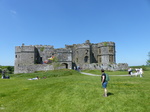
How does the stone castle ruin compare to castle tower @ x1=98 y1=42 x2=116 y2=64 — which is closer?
the stone castle ruin

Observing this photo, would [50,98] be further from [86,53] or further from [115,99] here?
[86,53]

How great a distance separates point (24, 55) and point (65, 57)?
1451 centimetres

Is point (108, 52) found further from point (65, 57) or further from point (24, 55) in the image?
point (24, 55)

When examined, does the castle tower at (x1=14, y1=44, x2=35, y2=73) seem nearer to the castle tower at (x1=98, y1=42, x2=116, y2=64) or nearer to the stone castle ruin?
the stone castle ruin

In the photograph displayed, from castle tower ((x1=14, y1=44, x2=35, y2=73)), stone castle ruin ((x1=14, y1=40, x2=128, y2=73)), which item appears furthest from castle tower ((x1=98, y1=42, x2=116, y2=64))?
castle tower ((x1=14, y1=44, x2=35, y2=73))

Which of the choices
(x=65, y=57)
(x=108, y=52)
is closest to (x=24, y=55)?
(x=65, y=57)

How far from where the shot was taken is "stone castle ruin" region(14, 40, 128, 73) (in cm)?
4603

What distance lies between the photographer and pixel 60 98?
12367mm

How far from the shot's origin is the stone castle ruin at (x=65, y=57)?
46.0 m

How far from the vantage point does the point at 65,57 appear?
48938 millimetres

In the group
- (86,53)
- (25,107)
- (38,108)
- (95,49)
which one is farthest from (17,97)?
(95,49)

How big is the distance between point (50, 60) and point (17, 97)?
118ft

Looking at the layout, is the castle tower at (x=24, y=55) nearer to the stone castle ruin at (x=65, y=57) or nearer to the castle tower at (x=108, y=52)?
the stone castle ruin at (x=65, y=57)

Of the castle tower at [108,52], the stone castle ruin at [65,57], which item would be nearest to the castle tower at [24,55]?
the stone castle ruin at [65,57]
